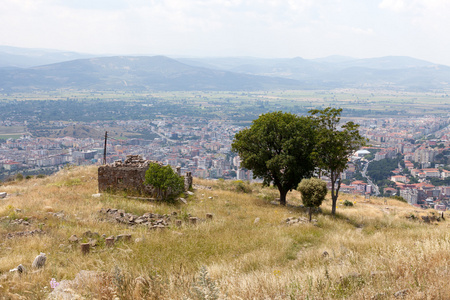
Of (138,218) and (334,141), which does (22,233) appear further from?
(334,141)

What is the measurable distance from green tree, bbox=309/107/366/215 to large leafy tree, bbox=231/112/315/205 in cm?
149

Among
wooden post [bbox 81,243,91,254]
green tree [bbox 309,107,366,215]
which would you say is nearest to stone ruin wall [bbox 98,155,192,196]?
green tree [bbox 309,107,366,215]

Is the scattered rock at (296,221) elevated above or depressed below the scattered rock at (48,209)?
below

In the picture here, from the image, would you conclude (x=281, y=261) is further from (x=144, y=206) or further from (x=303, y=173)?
(x=303, y=173)

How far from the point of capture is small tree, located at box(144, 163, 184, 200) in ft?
67.2

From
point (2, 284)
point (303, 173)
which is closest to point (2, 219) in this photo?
point (2, 284)

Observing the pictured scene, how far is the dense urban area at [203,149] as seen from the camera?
64.7 metres

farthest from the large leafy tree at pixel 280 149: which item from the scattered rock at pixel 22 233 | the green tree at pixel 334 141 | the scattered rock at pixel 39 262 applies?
the scattered rock at pixel 39 262

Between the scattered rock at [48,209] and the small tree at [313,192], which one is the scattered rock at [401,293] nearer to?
the small tree at [313,192]

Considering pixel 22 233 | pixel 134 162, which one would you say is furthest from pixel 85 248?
pixel 134 162

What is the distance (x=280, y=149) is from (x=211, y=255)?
50.3 ft

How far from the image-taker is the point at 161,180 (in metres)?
20.7

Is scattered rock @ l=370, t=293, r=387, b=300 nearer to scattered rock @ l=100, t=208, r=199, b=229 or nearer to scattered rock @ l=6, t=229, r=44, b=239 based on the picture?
scattered rock @ l=100, t=208, r=199, b=229

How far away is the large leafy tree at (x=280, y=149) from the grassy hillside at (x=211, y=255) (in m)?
3.10
